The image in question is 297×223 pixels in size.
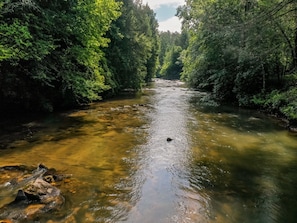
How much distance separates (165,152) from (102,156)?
6.67 ft

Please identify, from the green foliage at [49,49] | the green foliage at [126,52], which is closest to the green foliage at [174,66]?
the green foliage at [126,52]

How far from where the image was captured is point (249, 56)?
50.9 ft

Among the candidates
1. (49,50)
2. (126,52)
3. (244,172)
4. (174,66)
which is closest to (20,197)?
(244,172)

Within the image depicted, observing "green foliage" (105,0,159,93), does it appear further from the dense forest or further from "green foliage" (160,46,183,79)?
"green foliage" (160,46,183,79)

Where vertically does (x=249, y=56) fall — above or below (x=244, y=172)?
above

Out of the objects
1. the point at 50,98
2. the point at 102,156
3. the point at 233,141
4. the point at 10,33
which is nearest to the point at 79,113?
the point at 50,98

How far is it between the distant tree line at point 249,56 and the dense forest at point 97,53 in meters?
0.04

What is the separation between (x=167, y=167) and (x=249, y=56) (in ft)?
34.0

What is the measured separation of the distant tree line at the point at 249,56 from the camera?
1376cm

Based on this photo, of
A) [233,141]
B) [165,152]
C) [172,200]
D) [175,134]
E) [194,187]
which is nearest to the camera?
[172,200]

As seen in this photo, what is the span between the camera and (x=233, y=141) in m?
10.1

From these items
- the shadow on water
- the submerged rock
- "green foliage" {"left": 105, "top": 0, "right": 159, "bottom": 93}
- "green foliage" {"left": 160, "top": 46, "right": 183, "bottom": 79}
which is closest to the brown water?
the shadow on water

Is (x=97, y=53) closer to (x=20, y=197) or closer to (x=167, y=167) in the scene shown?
(x=167, y=167)

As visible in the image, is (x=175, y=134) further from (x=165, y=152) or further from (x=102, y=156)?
(x=102, y=156)
